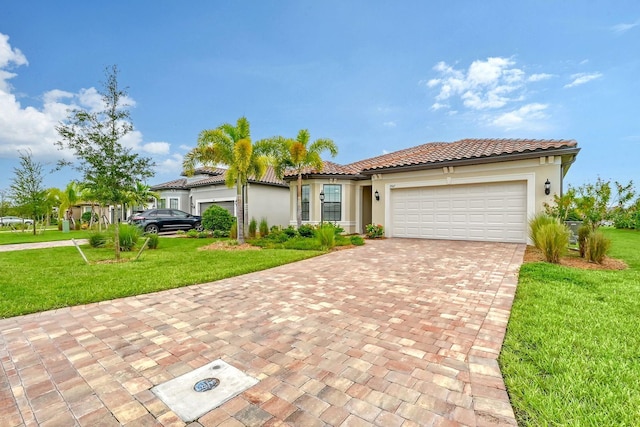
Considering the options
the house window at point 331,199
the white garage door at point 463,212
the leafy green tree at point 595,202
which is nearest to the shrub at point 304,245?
the white garage door at point 463,212

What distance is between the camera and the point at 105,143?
797cm

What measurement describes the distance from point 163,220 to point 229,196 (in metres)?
4.38

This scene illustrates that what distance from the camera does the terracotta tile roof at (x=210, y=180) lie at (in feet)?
68.1

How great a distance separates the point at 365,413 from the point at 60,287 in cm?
594

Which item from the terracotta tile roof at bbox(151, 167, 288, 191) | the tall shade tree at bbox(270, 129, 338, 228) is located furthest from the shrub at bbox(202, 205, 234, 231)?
the tall shade tree at bbox(270, 129, 338, 228)

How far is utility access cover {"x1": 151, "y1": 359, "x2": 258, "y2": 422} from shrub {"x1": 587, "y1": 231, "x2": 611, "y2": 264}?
8.87 metres

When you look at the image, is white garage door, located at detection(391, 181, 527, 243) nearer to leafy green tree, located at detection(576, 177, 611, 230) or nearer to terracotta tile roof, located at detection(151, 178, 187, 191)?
leafy green tree, located at detection(576, 177, 611, 230)

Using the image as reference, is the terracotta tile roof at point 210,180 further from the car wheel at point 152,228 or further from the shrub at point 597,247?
the shrub at point 597,247

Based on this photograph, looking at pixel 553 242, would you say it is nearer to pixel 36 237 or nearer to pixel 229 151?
pixel 229 151

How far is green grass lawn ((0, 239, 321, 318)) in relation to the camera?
15.1ft

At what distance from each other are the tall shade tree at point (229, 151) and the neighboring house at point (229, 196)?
6069 millimetres

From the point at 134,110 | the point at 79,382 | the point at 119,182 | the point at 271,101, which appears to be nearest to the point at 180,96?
the point at 271,101

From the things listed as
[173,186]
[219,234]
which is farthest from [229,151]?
[173,186]

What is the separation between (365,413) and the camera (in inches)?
78.9
